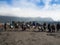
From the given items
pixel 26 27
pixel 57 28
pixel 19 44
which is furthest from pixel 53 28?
pixel 19 44

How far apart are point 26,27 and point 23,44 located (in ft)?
45.1

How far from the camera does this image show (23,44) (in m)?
15.8

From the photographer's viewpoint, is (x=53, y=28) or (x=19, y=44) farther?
(x=53, y=28)

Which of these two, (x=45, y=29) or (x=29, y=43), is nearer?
(x=29, y=43)

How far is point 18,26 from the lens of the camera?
3006 cm

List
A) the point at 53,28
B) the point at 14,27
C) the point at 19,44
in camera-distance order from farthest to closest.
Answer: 1. the point at 14,27
2. the point at 53,28
3. the point at 19,44

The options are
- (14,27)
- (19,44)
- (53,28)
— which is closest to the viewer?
(19,44)

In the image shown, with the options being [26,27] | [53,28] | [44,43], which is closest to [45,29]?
[53,28]

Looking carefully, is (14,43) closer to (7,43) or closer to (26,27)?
(7,43)

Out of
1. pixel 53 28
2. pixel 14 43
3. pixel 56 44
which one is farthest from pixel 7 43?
pixel 53 28

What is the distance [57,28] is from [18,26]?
7.43 m

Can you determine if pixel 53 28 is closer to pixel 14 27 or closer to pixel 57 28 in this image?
pixel 57 28

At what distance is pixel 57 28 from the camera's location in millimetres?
27812

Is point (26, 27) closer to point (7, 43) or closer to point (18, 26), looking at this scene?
point (18, 26)
